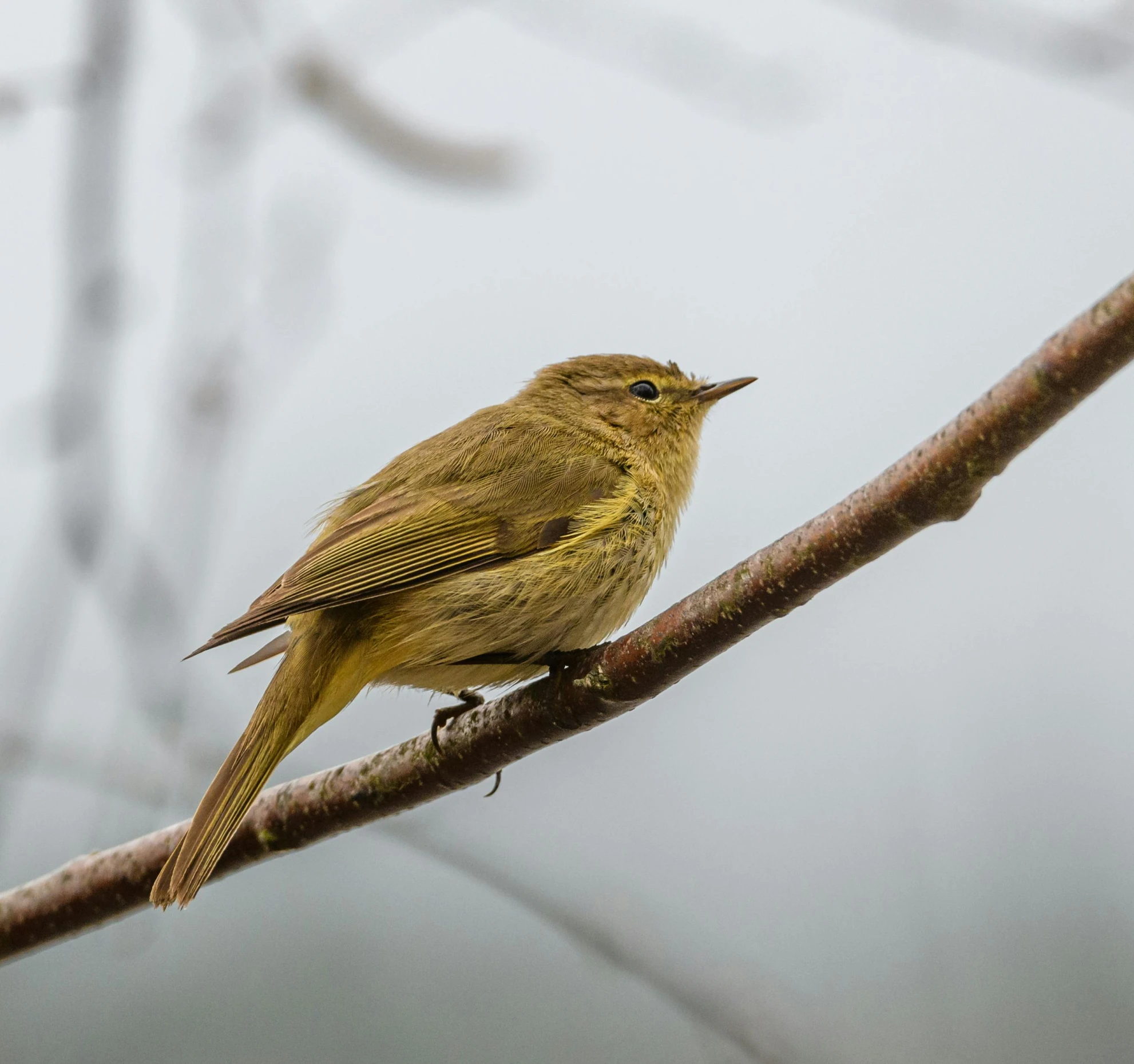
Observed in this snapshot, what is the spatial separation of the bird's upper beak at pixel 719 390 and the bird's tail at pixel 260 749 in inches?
74.0

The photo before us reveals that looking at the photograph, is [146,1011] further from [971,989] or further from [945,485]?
[945,485]

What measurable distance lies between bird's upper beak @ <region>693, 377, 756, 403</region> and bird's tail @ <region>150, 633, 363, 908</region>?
188 centimetres

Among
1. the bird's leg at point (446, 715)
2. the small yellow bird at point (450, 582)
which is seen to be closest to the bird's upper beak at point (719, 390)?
the small yellow bird at point (450, 582)

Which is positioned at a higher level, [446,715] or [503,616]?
[503,616]

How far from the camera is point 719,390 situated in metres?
4.72

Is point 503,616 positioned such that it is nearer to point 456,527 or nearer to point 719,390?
point 456,527

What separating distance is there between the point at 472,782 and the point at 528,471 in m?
1.19

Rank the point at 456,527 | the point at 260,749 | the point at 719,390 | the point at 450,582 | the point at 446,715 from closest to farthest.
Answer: the point at 260,749 < the point at 446,715 < the point at 450,582 < the point at 456,527 < the point at 719,390

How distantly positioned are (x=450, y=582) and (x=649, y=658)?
42.0 inches

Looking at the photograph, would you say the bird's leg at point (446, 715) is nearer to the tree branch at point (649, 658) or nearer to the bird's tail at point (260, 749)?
the tree branch at point (649, 658)

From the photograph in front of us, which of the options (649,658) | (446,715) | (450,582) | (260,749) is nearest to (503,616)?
(450,582)

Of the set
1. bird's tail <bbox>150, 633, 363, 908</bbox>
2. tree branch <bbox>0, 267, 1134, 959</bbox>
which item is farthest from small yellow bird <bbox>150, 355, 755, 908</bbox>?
tree branch <bbox>0, 267, 1134, 959</bbox>

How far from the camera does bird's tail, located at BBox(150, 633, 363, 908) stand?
2.94 meters

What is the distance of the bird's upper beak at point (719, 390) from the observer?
4.68 meters
